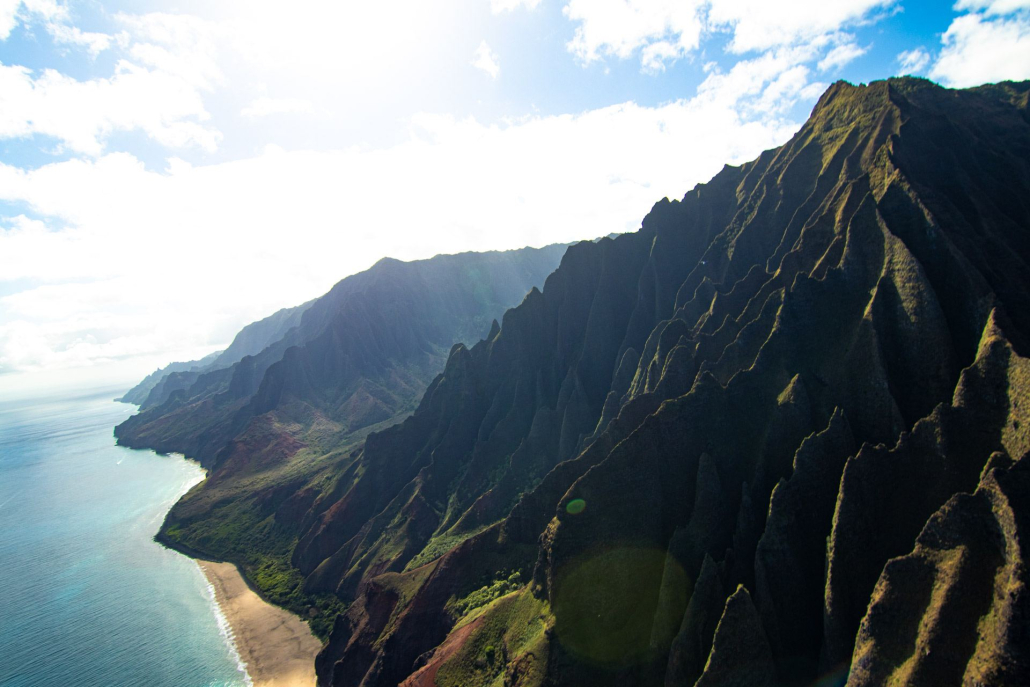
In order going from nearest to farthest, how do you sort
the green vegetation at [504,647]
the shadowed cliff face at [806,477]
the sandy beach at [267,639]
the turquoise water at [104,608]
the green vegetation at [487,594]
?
the shadowed cliff face at [806,477], the green vegetation at [504,647], the green vegetation at [487,594], the sandy beach at [267,639], the turquoise water at [104,608]

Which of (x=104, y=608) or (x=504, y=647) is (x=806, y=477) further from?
(x=104, y=608)

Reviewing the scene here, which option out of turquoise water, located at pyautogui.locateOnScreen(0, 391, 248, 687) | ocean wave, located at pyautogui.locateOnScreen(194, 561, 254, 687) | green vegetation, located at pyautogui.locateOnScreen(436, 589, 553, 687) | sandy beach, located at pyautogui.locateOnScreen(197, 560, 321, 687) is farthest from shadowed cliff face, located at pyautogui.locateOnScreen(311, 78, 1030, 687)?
turquoise water, located at pyautogui.locateOnScreen(0, 391, 248, 687)

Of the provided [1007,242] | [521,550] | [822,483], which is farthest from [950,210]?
[521,550]

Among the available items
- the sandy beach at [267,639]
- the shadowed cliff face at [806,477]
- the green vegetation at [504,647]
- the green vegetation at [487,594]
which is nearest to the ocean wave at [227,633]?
the sandy beach at [267,639]

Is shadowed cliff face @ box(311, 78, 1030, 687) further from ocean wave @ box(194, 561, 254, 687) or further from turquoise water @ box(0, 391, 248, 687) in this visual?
turquoise water @ box(0, 391, 248, 687)

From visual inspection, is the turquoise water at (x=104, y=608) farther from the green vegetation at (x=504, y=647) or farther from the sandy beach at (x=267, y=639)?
the green vegetation at (x=504, y=647)

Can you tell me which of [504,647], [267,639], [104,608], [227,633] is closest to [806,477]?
[504,647]
